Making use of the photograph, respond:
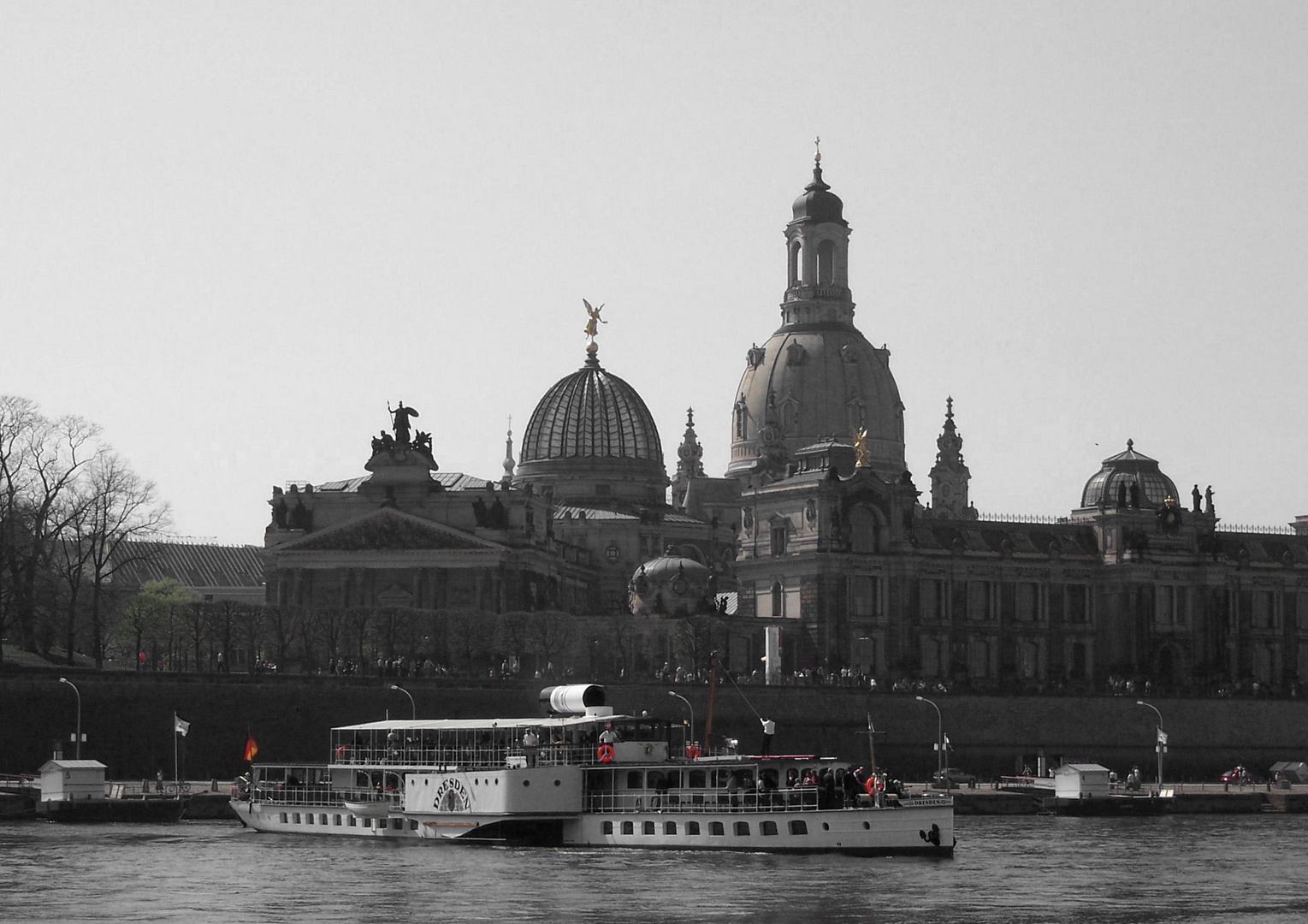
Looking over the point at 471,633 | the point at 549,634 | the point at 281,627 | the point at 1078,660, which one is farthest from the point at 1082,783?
the point at 1078,660

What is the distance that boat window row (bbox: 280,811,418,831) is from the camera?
99688mm

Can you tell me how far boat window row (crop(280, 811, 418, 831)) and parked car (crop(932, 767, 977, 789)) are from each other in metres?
35.7

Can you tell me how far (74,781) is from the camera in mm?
109625

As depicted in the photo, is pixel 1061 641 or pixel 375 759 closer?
pixel 375 759

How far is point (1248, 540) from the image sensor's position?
187m

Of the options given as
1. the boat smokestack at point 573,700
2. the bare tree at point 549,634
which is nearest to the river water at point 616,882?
the boat smokestack at point 573,700

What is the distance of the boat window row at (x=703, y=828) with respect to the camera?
9162 cm

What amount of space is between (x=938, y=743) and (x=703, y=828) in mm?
55428

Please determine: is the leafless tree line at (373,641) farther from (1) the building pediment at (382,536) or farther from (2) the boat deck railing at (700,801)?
(2) the boat deck railing at (700,801)

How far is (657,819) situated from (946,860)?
993 cm

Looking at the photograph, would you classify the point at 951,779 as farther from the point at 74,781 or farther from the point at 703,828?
the point at 74,781

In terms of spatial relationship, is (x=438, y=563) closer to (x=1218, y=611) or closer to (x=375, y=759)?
(x=1218, y=611)

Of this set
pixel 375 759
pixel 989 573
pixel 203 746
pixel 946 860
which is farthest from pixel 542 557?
pixel 946 860

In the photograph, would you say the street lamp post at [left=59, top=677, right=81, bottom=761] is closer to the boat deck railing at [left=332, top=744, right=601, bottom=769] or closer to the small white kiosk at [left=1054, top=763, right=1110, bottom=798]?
the boat deck railing at [left=332, top=744, right=601, bottom=769]
